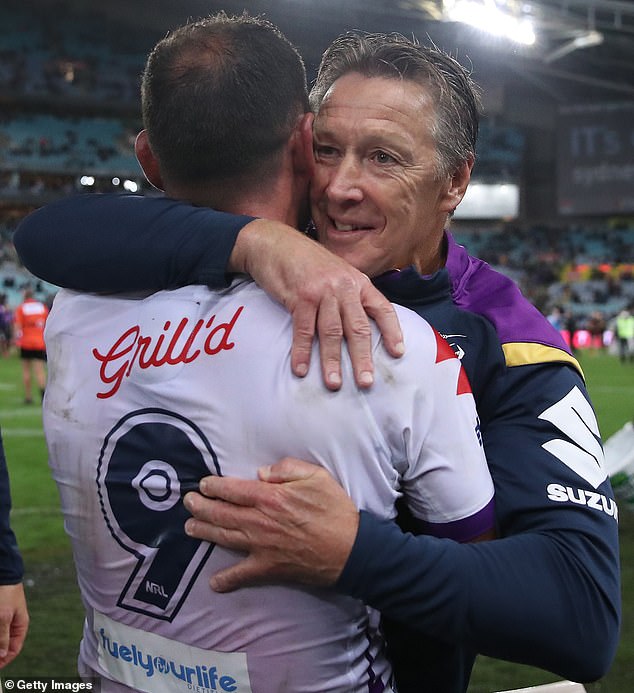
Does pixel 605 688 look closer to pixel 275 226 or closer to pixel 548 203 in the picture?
pixel 275 226

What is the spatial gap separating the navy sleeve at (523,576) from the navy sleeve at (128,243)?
45 cm

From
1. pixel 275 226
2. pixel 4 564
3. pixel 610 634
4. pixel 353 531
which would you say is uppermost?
pixel 275 226

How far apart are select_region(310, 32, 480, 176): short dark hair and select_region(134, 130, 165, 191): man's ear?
34 centimetres

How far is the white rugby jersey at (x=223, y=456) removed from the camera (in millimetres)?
1215

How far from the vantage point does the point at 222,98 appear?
1.34m

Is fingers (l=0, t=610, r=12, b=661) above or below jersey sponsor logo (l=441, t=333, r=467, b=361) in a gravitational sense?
below

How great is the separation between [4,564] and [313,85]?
143 cm

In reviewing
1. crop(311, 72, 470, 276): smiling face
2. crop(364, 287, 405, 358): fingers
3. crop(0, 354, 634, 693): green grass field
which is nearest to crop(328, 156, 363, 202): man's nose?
crop(311, 72, 470, 276): smiling face

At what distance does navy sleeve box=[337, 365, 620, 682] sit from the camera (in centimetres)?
122

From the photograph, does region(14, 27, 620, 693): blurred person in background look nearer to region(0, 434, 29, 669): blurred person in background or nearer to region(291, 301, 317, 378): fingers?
region(291, 301, 317, 378): fingers

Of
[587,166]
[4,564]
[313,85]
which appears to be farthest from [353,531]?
[587,166]

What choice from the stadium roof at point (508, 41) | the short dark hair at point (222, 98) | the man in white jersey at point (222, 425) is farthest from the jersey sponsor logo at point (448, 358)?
the stadium roof at point (508, 41)

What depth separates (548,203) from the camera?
119ft

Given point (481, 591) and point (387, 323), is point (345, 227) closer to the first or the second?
point (387, 323)
